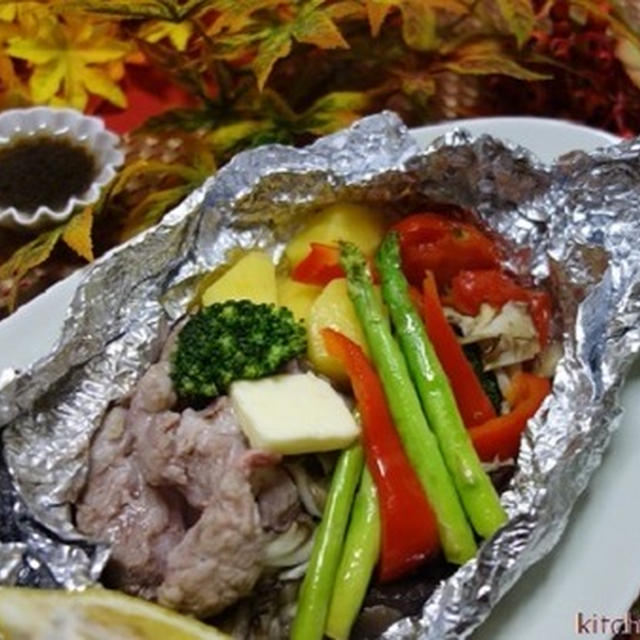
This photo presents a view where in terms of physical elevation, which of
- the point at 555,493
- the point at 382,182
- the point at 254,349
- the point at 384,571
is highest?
the point at 382,182

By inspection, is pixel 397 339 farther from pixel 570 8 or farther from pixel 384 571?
pixel 570 8

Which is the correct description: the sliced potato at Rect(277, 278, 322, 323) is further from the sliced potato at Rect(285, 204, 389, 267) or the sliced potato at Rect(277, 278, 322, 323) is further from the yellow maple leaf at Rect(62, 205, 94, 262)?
the yellow maple leaf at Rect(62, 205, 94, 262)

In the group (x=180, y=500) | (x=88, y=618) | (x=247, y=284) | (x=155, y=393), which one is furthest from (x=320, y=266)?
(x=88, y=618)

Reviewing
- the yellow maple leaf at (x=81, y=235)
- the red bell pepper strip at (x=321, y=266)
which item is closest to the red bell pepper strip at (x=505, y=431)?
the red bell pepper strip at (x=321, y=266)

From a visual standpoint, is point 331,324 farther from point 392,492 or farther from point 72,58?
point 72,58

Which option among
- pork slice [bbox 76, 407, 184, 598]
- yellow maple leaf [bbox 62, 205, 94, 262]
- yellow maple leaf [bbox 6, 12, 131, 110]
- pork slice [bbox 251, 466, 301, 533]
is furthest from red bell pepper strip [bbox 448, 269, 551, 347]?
yellow maple leaf [bbox 6, 12, 131, 110]

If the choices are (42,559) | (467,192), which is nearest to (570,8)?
(467,192)
